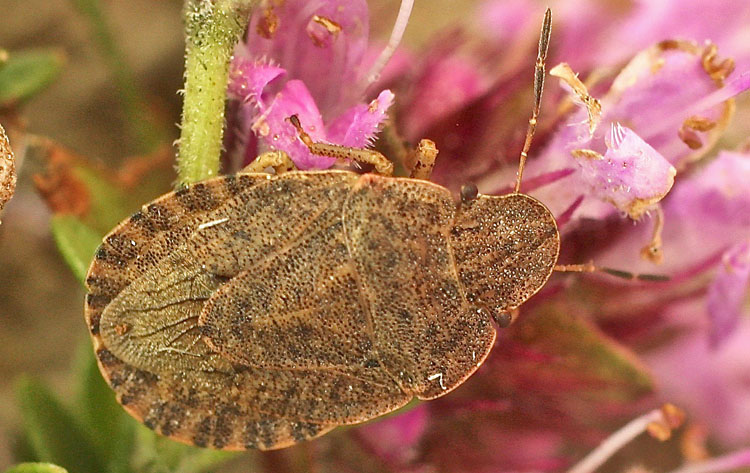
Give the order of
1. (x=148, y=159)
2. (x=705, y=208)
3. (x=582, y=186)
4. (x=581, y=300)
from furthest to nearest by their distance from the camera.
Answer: (x=148, y=159), (x=581, y=300), (x=705, y=208), (x=582, y=186)

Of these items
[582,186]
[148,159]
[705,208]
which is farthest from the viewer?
[148,159]

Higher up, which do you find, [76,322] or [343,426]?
[343,426]

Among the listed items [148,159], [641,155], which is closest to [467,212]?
[641,155]

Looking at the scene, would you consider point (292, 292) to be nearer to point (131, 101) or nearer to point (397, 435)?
point (397, 435)

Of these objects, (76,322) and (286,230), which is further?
(76,322)

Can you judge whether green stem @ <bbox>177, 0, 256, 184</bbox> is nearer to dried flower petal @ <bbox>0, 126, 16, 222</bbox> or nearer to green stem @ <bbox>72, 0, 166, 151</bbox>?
dried flower petal @ <bbox>0, 126, 16, 222</bbox>

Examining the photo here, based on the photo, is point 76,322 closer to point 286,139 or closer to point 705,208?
point 286,139

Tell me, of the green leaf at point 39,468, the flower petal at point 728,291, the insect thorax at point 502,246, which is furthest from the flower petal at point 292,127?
the flower petal at point 728,291

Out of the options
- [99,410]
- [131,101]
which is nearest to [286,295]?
[99,410]
